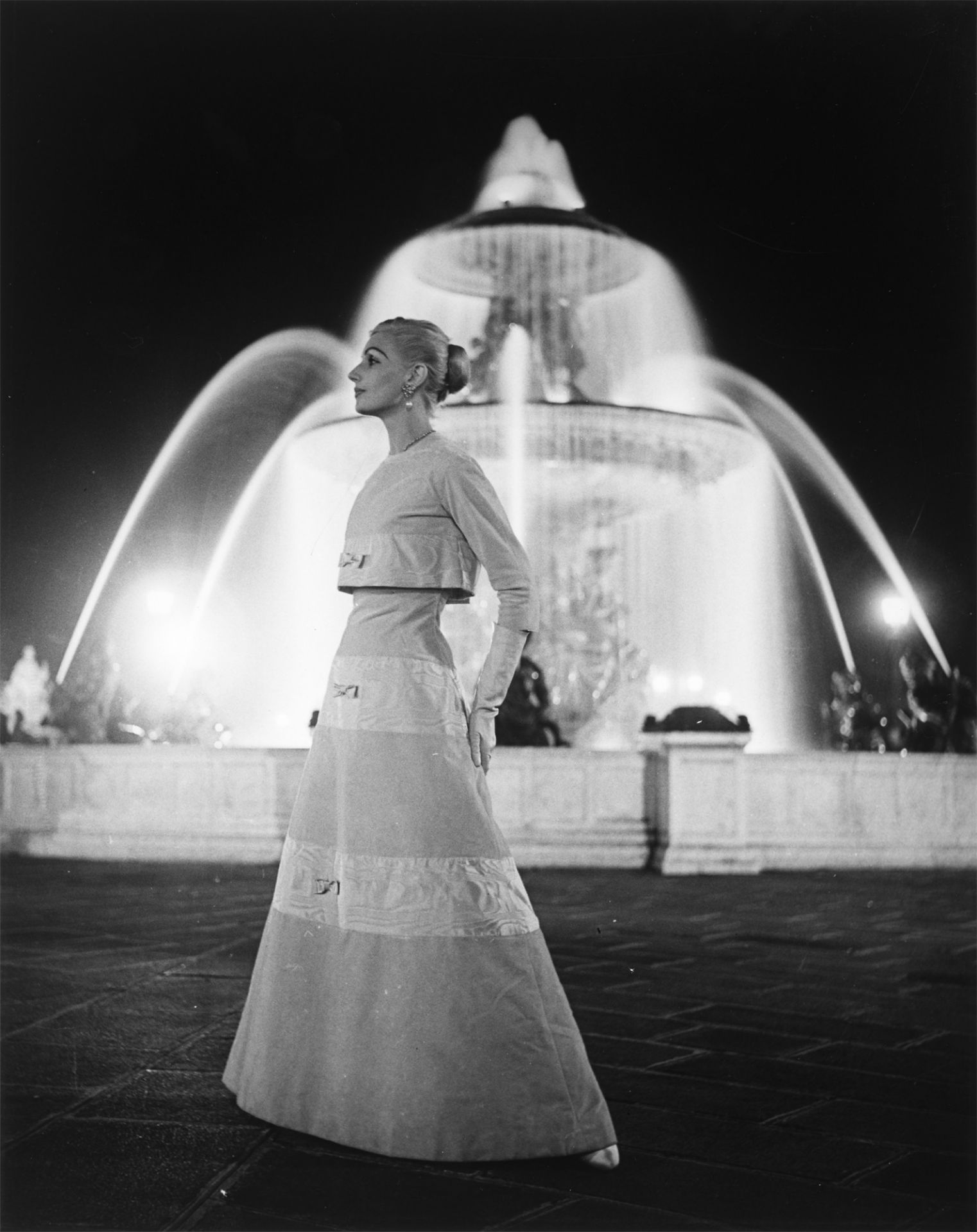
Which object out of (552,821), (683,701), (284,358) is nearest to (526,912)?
(552,821)

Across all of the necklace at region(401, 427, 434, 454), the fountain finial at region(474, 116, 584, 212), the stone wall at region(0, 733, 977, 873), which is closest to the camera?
the necklace at region(401, 427, 434, 454)

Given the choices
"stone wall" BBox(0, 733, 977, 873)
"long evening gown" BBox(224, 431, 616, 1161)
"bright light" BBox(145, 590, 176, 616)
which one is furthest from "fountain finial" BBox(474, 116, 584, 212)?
"long evening gown" BBox(224, 431, 616, 1161)

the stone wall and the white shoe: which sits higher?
the stone wall

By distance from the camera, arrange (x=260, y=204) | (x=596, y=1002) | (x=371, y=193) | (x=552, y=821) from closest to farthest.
→ 1. (x=596, y=1002)
2. (x=552, y=821)
3. (x=260, y=204)
4. (x=371, y=193)

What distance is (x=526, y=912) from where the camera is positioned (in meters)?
2.84

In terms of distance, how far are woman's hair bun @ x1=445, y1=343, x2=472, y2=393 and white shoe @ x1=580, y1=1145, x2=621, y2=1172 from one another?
1600 mm

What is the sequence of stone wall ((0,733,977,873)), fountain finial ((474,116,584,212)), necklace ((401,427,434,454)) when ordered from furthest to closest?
fountain finial ((474,116,584,212))
stone wall ((0,733,977,873))
necklace ((401,427,434,454))

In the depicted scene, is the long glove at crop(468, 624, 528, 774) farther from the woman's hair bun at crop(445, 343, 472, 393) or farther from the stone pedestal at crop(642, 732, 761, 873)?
the stone pedestal at crop(642, 732, 761, 873)

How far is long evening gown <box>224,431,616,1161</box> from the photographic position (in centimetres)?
270

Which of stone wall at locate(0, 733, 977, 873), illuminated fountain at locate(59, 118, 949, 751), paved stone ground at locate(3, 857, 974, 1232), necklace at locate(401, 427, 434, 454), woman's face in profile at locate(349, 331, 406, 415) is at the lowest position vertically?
paved stone ground at locate(3, 857, 974, 1232)

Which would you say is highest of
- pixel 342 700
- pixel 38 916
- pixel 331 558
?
pixel 331 558

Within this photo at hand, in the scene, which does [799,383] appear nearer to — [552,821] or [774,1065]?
[552,821]

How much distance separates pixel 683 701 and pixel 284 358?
6419mm

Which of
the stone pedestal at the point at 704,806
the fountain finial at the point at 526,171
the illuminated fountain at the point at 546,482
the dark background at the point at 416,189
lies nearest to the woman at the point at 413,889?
the dark background at the point at 416,189
